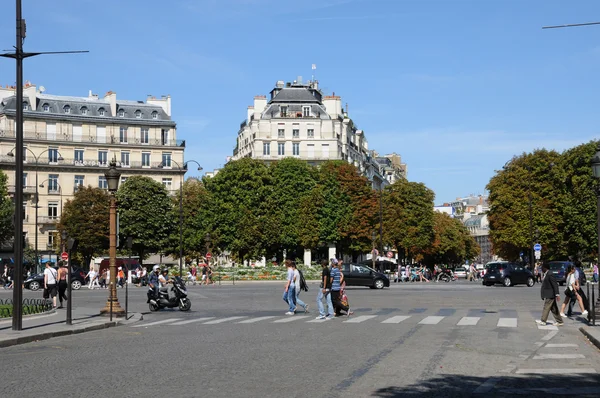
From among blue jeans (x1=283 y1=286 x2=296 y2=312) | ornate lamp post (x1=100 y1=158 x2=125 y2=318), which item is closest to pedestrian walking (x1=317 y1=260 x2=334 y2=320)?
blue jeans (x1=283 y1=286 x2=296 y2=312)

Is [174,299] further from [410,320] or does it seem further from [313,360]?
[313,360]

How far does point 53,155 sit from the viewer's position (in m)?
95.4

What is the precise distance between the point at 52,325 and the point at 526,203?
2514 inches

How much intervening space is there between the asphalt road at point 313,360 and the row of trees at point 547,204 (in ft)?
169

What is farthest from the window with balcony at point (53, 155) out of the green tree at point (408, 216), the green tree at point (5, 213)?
the green tree at point (408, 216)

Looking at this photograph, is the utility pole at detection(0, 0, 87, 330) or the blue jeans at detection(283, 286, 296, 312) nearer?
the utility pole at detection(0, 0, 87, 330)

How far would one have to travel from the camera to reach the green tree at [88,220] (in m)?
86.2

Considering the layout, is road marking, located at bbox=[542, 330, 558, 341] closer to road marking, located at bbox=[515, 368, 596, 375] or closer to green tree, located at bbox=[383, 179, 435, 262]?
road marking, located at bbox=[515, 368, 596, 375]

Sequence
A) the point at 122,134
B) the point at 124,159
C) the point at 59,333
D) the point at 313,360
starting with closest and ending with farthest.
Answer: the point at 313,360, the point at 59,333, the point at 124,159, the point at 122,134

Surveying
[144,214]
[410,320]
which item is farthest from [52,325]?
[144,214]

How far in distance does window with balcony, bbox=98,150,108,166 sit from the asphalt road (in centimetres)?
7540

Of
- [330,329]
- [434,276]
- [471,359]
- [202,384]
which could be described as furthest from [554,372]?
[434,276]

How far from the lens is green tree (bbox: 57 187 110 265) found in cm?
8619

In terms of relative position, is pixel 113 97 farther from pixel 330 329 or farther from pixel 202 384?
pixel 202 384
